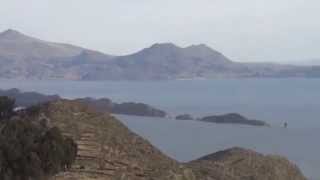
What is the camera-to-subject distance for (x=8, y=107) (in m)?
16.2

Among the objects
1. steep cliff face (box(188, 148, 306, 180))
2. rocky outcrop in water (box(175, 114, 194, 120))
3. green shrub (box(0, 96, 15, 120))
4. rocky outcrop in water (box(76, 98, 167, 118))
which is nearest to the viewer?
green shrub (box(0, 96, 15, 120))

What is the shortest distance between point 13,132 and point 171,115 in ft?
263

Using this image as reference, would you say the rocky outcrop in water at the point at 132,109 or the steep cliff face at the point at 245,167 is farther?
the rocky outcrop in water at the point at 132,109

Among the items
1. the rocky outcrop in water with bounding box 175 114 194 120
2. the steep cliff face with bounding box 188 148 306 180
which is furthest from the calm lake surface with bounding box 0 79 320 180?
the steep cliff face with bounding box 188 148 306 180

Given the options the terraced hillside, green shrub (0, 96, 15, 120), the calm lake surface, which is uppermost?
green shrub (0, 96, 15, 120)

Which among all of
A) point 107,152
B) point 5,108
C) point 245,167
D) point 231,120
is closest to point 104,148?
point 107,152

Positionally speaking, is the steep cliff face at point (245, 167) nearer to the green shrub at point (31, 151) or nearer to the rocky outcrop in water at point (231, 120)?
the green shrub at point (31, 151)

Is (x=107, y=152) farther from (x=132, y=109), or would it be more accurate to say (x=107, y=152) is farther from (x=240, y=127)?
(x=132, y=109)

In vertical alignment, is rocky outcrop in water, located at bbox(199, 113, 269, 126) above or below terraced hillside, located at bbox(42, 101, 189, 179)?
below

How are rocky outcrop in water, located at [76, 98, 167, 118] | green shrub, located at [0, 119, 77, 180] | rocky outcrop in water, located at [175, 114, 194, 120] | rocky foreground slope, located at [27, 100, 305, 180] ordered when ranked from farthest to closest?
rocky outcrop in water, located at [76, 98, 167, 118] → rocky outcrop in water, located at [175, 114, 194, 120] → rocky foreground slope, located at [27, 100, 305, 180] → green shrub, located at [0, 119, 77, 180]

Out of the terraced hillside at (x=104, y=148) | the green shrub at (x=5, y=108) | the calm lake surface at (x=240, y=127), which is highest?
the green shrub at (x=5, y=108)

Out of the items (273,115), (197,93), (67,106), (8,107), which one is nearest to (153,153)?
(67,106)

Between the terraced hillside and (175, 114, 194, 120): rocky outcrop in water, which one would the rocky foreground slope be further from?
(175, 114, 194, 120): rocky outcrop in water

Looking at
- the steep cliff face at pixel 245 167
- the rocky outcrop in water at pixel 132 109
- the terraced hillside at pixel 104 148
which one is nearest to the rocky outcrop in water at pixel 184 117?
the rocky outcrop in water at pixel 132 109
